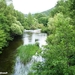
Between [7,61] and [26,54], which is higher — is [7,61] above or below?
below

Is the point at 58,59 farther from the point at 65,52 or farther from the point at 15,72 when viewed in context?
the point at 15,72

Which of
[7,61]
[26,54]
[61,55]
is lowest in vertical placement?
[7,61]

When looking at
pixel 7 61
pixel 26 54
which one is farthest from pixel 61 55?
pixel 7 61

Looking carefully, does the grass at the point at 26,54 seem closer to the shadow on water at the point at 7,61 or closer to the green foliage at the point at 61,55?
the shadow on water at the point at 7,61

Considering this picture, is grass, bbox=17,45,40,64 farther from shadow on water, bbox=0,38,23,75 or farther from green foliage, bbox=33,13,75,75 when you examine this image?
green foliage, bbox=33,13,75,75

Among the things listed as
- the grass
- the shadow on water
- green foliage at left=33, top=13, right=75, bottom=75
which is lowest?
the shadow on water

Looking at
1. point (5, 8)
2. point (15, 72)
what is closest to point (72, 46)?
point (15, 72)

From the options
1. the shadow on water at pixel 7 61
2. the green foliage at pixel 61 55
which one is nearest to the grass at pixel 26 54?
the shadow on water at pixel 7 61

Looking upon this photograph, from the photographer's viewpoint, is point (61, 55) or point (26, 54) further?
point (26, 54)

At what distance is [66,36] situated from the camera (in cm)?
1277

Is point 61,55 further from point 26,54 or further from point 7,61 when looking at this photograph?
point 7,61

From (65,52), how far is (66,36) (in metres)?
1.11

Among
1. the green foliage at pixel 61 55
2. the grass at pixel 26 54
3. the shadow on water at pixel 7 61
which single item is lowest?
the shadow on water at pixel 7 61

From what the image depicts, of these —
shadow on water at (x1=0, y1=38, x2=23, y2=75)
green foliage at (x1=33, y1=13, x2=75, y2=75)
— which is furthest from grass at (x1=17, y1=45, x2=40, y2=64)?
green foliage at (x1=33, y1=13, x2=75, y2=75)
